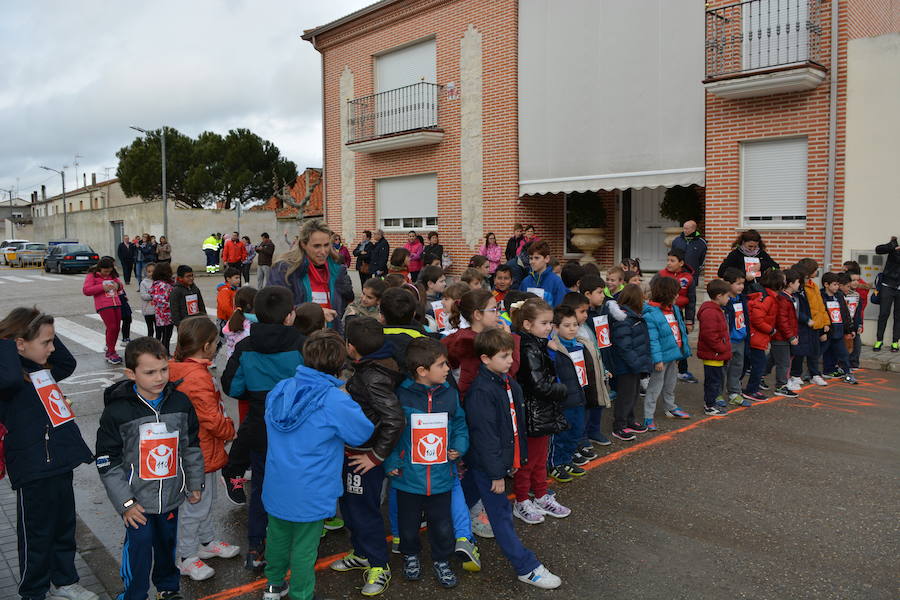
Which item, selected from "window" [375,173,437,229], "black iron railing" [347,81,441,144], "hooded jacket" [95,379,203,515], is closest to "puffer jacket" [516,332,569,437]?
"hooded jacket" [95,379,203,515]

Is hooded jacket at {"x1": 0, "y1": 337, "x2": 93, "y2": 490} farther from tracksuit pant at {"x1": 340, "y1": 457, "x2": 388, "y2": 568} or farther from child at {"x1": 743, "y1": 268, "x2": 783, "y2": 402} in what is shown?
child at {"x1": 743, "y1": 268, "x2": 783, "y2": 402}

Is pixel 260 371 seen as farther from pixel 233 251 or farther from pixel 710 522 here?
pixel 233 251

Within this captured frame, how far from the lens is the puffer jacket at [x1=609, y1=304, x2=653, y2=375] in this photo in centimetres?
617

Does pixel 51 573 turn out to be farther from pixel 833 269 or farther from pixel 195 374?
pixel 833 269

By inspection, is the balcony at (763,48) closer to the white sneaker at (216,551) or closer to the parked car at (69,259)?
the white sneaker at (216,551)

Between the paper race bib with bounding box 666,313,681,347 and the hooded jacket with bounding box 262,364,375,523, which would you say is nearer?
the hooded jacket with bounding box 262,364,375,523

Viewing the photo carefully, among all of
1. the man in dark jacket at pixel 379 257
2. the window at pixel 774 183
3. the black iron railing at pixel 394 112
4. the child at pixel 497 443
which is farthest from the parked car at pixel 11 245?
the child at pixel 497 443

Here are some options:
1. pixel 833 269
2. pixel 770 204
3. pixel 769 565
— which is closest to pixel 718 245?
pixel 770 204

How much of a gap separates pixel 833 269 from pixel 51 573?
10.9 meters

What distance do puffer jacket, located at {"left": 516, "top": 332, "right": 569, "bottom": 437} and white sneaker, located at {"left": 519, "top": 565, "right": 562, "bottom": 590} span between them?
0.89 metres

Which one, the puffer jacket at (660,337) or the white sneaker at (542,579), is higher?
the puffer jacket at (660,337)

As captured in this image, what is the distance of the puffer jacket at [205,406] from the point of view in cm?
384

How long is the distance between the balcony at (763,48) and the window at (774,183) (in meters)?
0.90


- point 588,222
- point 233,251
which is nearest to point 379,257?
point 588,222
